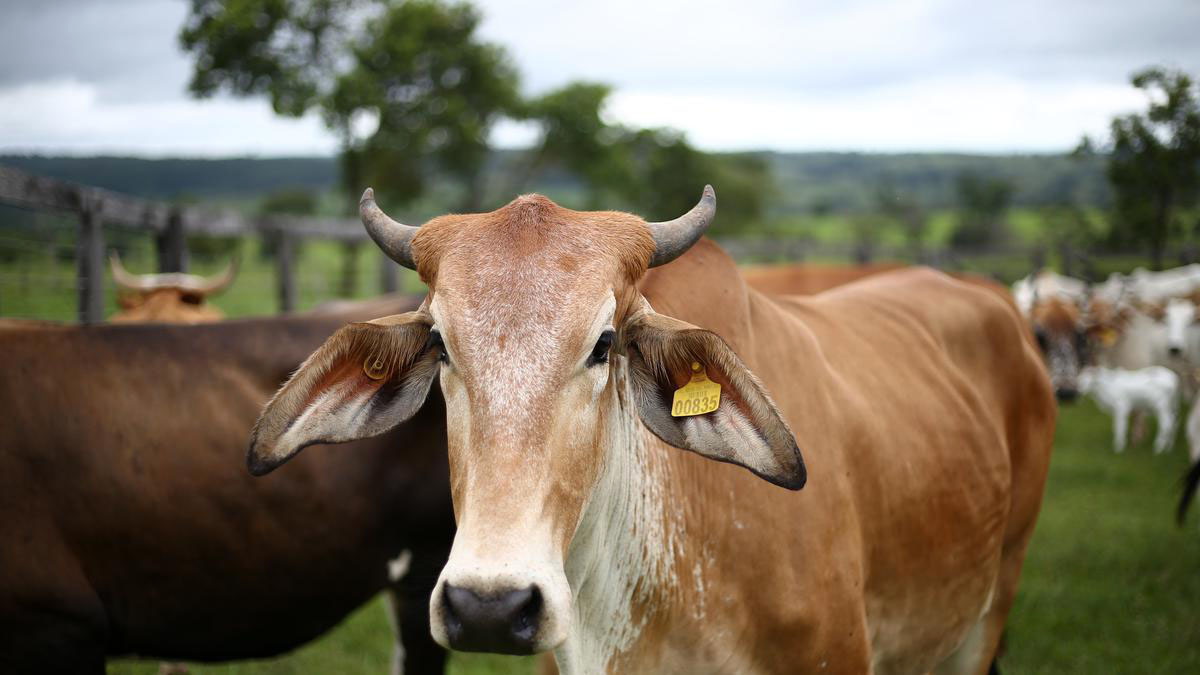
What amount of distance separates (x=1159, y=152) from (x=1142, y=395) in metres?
3.93

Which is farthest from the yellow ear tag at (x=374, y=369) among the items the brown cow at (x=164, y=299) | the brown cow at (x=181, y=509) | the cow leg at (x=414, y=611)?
the brown cow at (x=164, y=299)

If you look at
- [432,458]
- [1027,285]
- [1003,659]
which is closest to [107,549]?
[432,458]

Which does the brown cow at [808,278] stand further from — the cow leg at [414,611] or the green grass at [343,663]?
the cow leg at [414,611]

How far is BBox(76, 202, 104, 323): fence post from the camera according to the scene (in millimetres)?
6385

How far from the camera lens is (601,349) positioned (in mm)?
2188

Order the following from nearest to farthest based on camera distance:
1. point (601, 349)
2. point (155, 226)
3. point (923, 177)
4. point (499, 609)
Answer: point (499, 609)
point (601, 349)
point (155, 226)
point (923, 177)

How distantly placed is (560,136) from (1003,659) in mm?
29407

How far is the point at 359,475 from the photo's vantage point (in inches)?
148

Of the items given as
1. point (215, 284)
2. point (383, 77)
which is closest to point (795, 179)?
point (383, 77)

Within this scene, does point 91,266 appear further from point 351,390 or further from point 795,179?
point 795,179

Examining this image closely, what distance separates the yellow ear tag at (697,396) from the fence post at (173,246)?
6.61 m

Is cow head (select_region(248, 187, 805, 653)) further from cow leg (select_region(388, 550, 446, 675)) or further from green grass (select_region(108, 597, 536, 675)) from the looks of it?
green grass (select_region(108, 597, 536, 675))

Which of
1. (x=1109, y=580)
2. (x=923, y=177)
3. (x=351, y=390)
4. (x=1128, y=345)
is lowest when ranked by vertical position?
(x=923, y=177)

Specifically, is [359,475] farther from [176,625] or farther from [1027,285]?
[1027,285]
